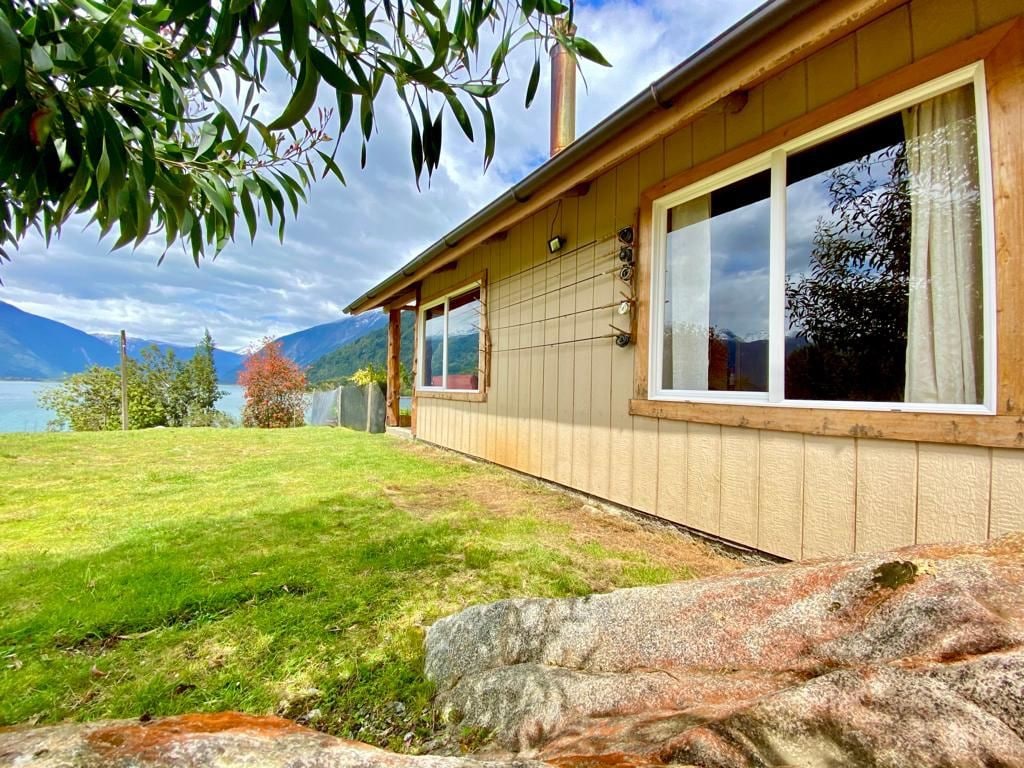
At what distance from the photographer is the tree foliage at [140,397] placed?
10945 mm

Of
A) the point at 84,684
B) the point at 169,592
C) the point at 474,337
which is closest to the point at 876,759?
the point at 84,684

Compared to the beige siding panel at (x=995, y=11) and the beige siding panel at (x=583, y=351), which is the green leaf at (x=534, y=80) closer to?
the beige siding panel at (x=995, y=11)

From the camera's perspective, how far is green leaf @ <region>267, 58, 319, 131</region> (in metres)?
1.08

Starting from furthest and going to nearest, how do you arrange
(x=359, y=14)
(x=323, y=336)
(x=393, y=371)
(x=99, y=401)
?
(x=323, y=336) → (x=99, y=401) → (x=393, y=371) → (x=359, y=14)

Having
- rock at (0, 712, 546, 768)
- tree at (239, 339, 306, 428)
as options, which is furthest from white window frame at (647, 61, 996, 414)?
tree at (239, 339, 306, 428)

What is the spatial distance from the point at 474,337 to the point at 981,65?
4.78 meters

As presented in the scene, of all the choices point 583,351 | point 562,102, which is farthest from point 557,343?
point 562,102

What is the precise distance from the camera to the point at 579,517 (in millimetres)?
3410

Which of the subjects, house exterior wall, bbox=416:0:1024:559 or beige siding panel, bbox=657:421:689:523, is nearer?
house exterior wall, bbox=416:0:1024:559

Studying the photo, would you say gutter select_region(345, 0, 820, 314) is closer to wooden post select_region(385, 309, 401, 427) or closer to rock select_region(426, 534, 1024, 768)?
rock select_region(426, 534, 1024, 768)

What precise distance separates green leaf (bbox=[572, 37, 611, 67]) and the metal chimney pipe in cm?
439

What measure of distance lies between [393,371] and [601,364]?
5.96 metres

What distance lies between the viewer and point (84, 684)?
1.48 metres

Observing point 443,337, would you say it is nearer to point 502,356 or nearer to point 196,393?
point 502,356
